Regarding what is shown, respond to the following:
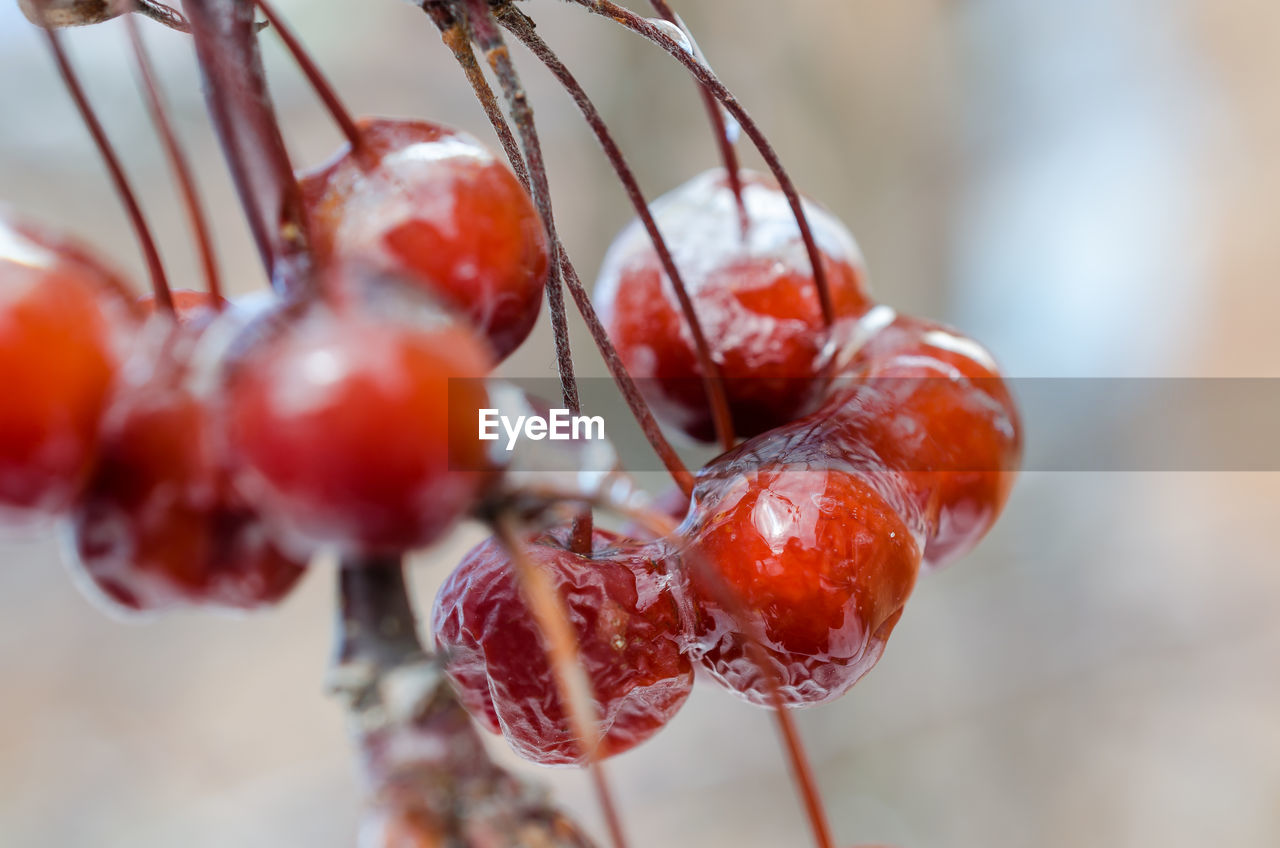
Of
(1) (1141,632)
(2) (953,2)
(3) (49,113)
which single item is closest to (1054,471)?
(1) (1141,632)

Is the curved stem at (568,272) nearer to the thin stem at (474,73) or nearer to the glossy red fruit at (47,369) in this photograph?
the thin stem at (474,73)

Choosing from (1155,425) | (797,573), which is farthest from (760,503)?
(1155,425)

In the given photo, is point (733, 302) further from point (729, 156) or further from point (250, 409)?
point (250, 409)

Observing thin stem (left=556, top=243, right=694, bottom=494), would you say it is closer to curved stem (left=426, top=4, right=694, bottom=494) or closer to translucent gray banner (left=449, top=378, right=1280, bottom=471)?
curved stem (left=426, top=4, right=694, bottom=494)

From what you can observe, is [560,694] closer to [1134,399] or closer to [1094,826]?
[1094,826]

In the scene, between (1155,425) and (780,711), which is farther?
(1155,425)

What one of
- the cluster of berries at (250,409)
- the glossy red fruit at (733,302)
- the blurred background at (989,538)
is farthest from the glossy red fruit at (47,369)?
the blurred background at (989,538)

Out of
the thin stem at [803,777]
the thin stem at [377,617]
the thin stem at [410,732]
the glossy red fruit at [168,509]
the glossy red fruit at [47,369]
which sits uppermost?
the glossy red fruit at [47,369]
